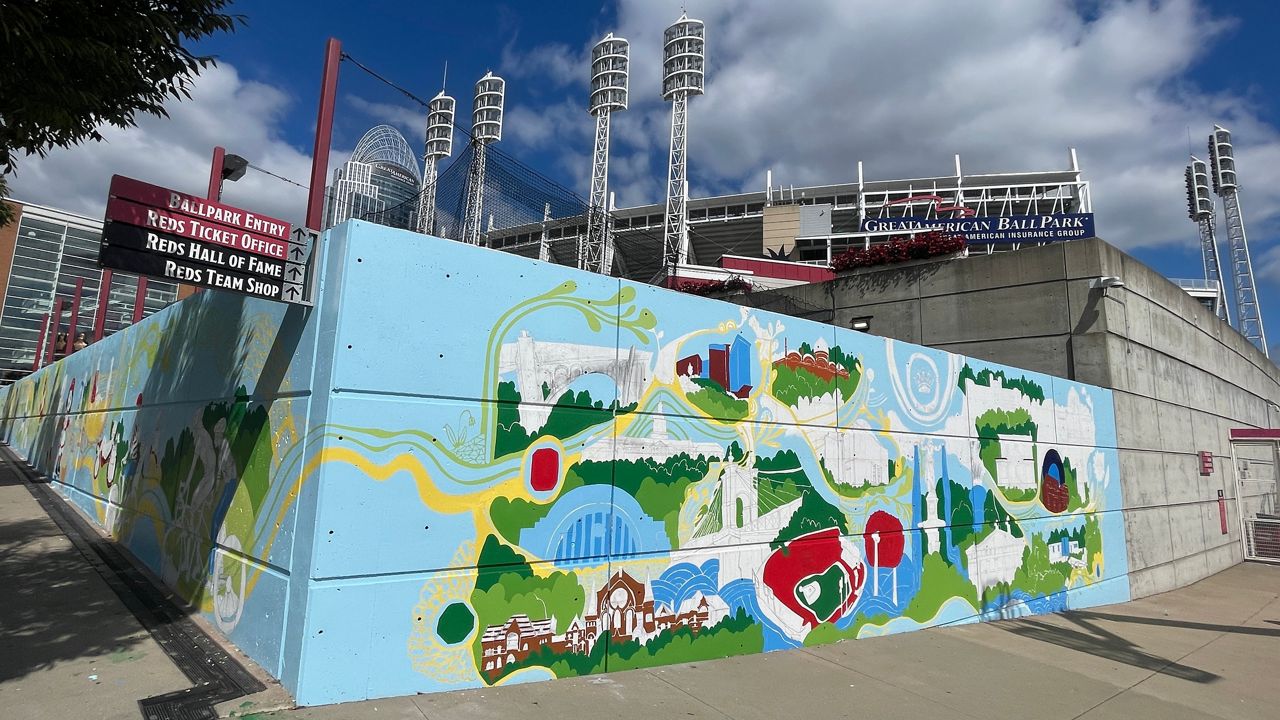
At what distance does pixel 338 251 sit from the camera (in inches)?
160

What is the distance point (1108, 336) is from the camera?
11.1 metres

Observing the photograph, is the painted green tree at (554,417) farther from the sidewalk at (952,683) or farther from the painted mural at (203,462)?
the sidewalk at (952,683)

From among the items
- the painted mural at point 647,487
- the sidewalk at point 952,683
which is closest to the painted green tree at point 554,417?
the painted mural at point 647,487

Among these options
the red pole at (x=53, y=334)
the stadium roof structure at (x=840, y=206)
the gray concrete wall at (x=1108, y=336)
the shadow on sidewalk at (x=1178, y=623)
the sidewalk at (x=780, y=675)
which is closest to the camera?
the sidewalk at (x=780, y=675)

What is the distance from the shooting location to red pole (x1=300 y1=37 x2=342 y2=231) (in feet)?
15.6

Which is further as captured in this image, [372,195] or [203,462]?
[372,195]

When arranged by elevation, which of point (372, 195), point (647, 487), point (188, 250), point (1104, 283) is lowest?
point (647, 487)

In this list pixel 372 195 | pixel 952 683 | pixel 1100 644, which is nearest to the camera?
pixel 952 683

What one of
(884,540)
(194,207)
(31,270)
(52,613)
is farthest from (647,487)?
(31,270)

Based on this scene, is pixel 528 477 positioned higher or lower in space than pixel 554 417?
lower

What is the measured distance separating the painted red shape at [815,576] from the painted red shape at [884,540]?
253 millimetres

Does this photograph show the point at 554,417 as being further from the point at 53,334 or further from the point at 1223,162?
the point at 1223,162

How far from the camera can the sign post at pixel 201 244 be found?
3648mm

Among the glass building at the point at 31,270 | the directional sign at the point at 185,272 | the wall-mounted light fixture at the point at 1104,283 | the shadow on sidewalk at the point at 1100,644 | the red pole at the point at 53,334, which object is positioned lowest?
the shadow on sidewalk at the point at 1100,644
